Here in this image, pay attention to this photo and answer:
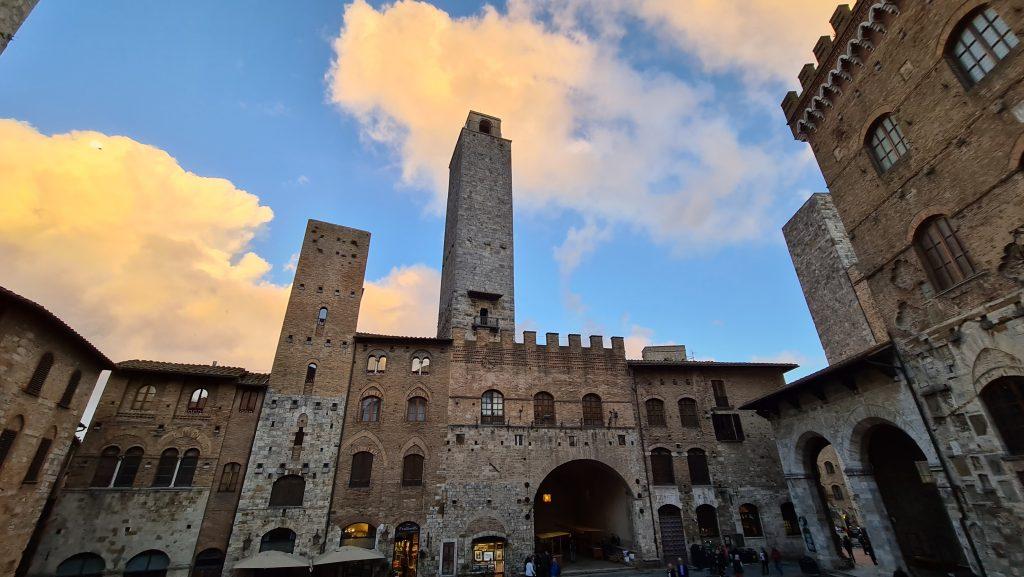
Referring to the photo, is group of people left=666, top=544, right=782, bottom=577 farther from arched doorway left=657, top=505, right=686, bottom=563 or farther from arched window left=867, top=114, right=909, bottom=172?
arched window left=867, top=114, right=909, bottom=172

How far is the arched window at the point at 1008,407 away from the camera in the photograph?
978 centimetres

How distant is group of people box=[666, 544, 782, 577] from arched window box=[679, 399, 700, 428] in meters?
5.88

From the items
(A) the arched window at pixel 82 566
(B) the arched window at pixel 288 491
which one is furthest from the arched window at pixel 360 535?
(A) the arched window at pixel 82 566

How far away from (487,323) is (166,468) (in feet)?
54.3

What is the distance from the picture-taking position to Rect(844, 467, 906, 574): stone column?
13.7m

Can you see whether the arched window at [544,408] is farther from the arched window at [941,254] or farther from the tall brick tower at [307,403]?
the arched window at [941,254]

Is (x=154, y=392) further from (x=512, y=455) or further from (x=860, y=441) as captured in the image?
(x=860, y=441)

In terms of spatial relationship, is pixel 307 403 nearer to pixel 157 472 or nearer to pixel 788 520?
pixel 157 472

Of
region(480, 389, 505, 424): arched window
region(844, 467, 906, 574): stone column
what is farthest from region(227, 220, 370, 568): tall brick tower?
region(844, 467, 906, 574): stone column

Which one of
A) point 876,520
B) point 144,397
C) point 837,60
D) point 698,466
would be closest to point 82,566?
point 144,397

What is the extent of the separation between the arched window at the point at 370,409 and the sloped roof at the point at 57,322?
10.3 m

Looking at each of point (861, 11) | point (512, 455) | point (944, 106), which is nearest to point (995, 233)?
point (944, 106)

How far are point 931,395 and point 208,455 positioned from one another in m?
26.5

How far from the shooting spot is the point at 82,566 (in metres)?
16.7
